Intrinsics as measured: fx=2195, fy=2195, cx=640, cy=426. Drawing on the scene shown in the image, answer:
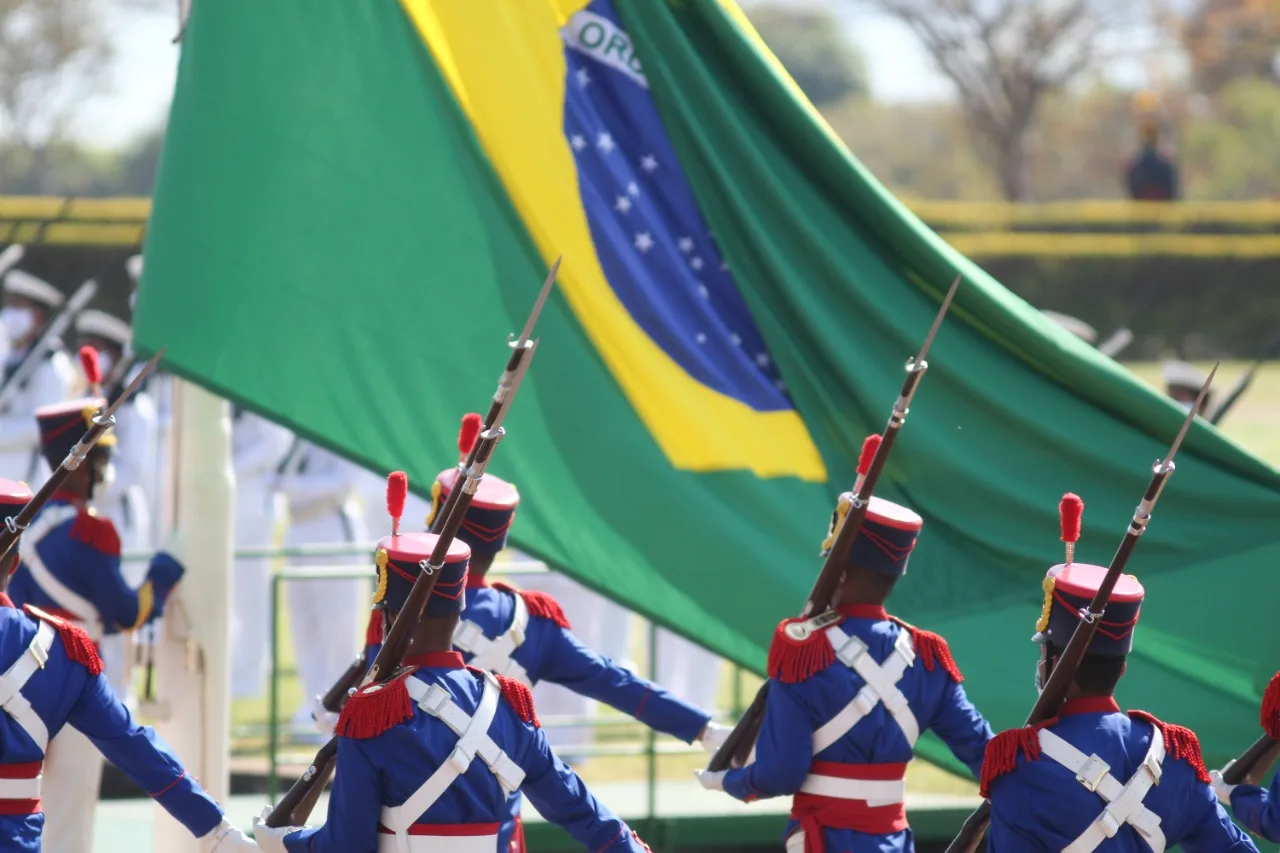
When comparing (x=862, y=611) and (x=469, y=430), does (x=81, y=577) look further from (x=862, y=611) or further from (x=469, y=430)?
(x=862, y=611)

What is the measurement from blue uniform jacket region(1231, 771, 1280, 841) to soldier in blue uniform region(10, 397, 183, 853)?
10.9 ft

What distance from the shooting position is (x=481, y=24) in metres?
6.61

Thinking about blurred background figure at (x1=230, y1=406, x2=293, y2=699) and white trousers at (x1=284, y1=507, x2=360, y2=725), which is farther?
blurred background figure at (x1=230, y1=406, x2=293, y2=699)

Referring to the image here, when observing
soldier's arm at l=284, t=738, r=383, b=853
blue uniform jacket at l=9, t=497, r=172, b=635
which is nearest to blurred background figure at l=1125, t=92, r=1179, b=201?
blue uniform jacket at l=9, t=497, r=172, b=635

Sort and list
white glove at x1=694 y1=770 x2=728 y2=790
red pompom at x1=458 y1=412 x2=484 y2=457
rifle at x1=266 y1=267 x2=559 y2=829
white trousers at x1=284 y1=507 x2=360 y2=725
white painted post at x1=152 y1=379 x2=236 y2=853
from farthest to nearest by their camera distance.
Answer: white trousers at x1=284 y1=507 x2=360 y2=725
white painted post at x1=152 y1=379 x2=236 y2=853
red pompom at x1=458 y1=412 x2=484 y2=457
white glove at x1=694 y1=770 x2=728 y2=790
rifle at x1=266 y1=267 x2=559 y2=829

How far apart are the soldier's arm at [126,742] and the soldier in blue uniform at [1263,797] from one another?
7.78ft

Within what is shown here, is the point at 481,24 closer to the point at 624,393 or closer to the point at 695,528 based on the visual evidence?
the point at 624,393

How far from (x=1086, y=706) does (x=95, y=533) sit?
3532 mm

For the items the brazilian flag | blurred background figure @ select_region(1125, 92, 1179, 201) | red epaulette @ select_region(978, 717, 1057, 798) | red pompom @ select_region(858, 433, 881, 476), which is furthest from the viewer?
blurred background figure @ select_region(1125, 92, 1179, 201)

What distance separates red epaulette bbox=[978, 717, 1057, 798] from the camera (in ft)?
15.4

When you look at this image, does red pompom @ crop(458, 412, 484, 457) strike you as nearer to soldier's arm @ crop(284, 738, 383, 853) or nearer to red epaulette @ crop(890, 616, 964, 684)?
red epaulette @ crop(890, 616, 964, 684)

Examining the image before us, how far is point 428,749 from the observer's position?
4625mm

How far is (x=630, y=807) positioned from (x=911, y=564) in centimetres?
234

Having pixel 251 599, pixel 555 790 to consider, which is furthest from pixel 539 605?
pixel 251 599
